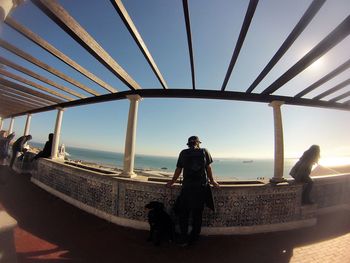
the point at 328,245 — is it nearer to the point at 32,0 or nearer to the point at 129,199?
the point at 129,199

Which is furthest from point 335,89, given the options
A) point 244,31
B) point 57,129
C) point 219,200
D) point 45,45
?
point 57,129

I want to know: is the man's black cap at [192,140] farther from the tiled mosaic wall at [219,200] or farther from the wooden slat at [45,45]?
the wooden slat at [45,45]

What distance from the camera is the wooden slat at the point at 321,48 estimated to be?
230 cm

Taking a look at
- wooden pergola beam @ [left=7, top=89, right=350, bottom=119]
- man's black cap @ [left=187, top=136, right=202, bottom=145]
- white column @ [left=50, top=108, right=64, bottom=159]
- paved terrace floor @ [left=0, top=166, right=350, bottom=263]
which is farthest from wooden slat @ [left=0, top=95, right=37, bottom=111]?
man's black cap @ [left=187, top=136, right=202, bottom=145]

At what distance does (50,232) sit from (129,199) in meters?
1.53

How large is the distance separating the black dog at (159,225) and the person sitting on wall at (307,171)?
3.33m

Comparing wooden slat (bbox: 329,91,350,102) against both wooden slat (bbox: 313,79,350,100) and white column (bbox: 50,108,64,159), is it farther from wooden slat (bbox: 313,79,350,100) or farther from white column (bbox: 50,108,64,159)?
white column (bbox: 50,108,64,159)

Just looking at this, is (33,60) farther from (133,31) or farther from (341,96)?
(341,96)

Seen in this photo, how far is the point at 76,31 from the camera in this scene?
8.48 ft

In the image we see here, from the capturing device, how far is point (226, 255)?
3152 millimetres

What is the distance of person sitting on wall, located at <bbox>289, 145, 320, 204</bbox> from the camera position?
4.57m

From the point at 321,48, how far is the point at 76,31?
3396mm

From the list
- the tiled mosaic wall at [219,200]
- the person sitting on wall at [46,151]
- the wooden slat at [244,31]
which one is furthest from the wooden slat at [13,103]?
the wooden slat at [244,31]

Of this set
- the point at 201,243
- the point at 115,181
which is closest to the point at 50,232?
the point at 115,181
